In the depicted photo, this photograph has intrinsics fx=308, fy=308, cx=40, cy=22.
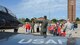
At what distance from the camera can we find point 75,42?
2.72m

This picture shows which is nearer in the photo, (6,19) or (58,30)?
(6,19)

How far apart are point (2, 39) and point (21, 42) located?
0.29m

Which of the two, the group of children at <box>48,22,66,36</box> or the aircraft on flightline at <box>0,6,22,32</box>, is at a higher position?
the aircraft on flightline at <box>0,6,22,32</box>

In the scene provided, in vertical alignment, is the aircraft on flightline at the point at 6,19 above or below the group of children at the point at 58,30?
above

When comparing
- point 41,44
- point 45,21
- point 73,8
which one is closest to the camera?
point 41,44

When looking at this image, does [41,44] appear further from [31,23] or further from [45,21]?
[31,23]

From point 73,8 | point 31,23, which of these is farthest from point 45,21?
point 73,8

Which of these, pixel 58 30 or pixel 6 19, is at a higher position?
pixel 6 19

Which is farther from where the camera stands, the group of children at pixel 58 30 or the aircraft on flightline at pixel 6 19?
the group of children at pixel 58 30

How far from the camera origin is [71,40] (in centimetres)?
284

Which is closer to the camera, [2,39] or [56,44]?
[56,44]

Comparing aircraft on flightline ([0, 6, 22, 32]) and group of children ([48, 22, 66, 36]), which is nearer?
aircraft on flightline ([0, 6, 22, 32])

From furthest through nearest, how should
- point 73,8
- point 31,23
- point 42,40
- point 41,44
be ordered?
point 73,8 → point 31,23 → point 42,40 → point 41,44

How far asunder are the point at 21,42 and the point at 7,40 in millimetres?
201
